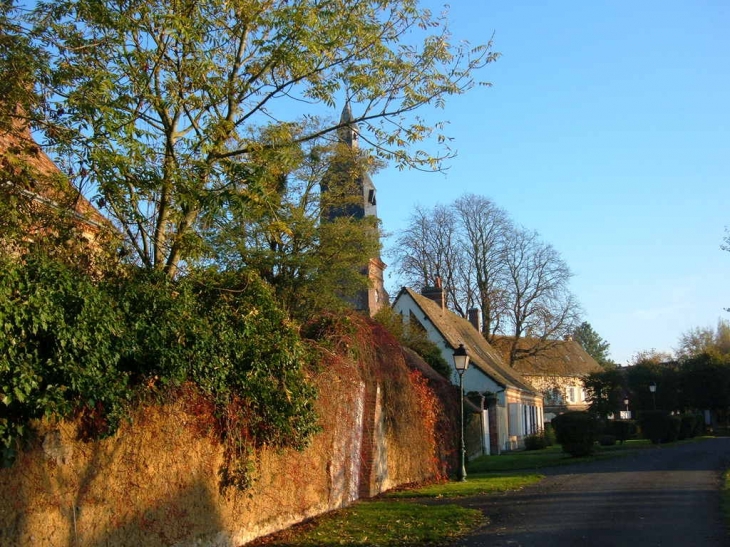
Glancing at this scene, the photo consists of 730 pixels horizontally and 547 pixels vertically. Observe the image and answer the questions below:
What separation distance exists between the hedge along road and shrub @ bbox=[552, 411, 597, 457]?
170 inches

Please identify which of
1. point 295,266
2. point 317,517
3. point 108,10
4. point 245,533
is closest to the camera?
point 108,10

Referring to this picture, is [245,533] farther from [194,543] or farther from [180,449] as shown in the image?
[180,449]

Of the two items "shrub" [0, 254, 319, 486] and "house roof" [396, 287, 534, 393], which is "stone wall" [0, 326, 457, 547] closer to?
"shrub" [0, 254, 319, 486]

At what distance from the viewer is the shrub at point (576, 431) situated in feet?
87.8

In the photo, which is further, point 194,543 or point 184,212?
point 184,212

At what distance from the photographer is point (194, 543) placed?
9.26m

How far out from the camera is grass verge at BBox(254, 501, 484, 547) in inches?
424

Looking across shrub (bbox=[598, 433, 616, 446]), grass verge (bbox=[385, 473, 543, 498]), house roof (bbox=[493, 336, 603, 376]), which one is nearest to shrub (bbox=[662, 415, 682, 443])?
shrub (bbox=[598, 433, 616, 446])

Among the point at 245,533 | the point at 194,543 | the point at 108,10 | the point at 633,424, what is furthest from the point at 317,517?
the point at 633,424

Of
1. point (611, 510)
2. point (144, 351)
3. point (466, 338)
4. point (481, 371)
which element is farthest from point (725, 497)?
point (466, 338)

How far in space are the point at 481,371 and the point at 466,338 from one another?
11.6ft

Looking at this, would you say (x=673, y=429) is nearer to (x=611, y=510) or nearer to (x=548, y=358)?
(x=548, y=358)

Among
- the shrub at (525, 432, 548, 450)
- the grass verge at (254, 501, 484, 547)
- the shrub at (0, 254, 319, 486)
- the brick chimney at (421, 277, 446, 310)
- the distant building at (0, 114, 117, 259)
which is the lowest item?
the grass verge at (254, 501, 484, 547)

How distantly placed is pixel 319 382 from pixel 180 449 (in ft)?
13.9
